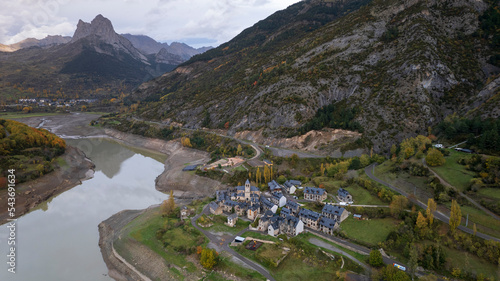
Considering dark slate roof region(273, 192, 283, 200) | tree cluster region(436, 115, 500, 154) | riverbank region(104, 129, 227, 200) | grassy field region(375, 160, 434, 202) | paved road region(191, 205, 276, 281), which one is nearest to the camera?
paved road region(191, 205, 276, 281)

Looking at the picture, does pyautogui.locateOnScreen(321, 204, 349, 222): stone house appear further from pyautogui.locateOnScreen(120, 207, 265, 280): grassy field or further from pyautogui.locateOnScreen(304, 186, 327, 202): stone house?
pyautogui.locateOnScreen(120, 207, 265, 280): grassy field

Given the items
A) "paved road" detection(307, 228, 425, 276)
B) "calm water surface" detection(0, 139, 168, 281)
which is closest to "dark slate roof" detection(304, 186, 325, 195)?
"paved road" detection(307, 228, 425, 276)

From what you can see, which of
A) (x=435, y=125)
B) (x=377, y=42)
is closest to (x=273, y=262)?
(x=435, y=125)

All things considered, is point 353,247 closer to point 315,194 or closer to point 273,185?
point 315,194

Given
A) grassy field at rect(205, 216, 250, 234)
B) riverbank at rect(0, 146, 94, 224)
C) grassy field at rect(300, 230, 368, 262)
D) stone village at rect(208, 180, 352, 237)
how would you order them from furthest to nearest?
1. riverbank at rect(0, 146, 94, 224)
2. grassy field at rect(205, 216, 250, 234)
3. stone village at rect(208, 180, 352, 237)
4. grassy field at rect(300, 230, 368, 262)

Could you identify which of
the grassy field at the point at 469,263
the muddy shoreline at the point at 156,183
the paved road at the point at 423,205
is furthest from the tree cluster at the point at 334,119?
the grassy field at the point at 469,263

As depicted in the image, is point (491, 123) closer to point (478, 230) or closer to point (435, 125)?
point (435, 125)

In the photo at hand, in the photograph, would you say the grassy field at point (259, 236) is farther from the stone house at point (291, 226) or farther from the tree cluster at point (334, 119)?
the tree cluster at point (334, 119)

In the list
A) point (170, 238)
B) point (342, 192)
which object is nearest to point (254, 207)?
point (170, 238)
